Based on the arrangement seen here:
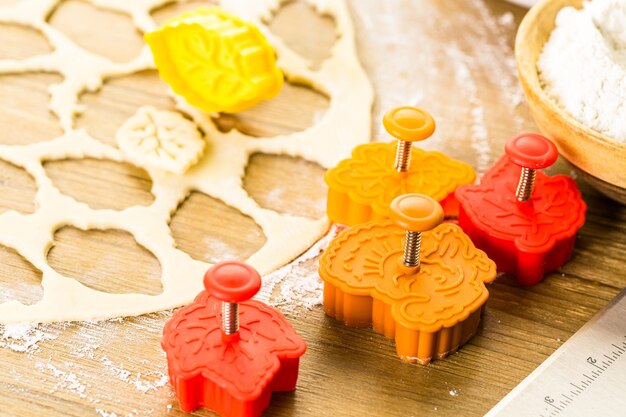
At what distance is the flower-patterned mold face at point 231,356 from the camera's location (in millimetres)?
803

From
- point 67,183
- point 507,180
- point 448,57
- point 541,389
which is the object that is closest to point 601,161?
point 507,180

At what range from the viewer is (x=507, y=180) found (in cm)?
101

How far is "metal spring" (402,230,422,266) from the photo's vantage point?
880 millimetres

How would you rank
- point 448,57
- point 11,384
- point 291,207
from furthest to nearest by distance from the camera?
point 448,57 < point 291,207 < point 11,384

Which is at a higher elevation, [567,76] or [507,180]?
[567,76]

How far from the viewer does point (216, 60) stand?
1114 millimetres

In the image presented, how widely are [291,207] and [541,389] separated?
1.15 feet

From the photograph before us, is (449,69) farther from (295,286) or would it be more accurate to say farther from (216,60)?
(295,286)

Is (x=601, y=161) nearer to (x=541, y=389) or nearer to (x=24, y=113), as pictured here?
(x=541, y=389)

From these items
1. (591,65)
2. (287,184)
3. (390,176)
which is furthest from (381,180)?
(591,65)

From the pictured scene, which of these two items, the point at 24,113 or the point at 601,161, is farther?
the point at 24,113

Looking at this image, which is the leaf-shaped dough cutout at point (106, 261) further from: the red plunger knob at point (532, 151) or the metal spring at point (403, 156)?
the red plunger knob at point (532, 151)

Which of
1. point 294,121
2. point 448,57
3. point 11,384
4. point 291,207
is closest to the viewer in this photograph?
point 11,384

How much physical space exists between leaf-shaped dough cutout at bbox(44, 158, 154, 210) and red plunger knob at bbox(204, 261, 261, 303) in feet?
0.93
